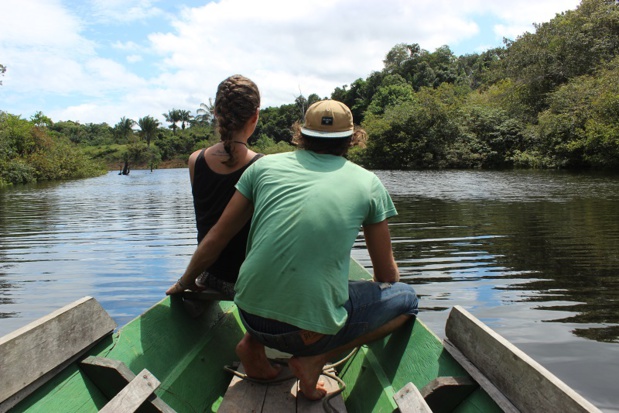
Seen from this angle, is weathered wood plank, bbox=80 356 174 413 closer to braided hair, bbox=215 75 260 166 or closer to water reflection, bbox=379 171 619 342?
braided hair, bbox=215 75 260 166

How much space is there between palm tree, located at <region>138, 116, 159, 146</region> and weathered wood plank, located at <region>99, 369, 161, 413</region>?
88.9 meters

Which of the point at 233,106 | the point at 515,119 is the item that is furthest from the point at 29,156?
the point at 233,106

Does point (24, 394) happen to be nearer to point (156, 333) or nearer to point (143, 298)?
point (156, 333)

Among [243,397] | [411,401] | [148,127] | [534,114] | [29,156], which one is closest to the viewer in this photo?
[411,401]

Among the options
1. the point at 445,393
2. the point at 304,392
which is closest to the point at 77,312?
the point at 304,392

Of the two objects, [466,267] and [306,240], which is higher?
[306,240]

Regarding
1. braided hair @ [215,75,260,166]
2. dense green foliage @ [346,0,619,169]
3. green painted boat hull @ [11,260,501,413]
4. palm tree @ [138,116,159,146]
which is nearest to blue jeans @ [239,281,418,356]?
green painted boat hull @ [11,260,501,413]

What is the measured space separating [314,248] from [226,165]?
0.97m

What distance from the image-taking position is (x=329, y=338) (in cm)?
207

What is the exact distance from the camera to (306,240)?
6.28 ft

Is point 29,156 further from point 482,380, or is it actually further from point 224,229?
point 482,380

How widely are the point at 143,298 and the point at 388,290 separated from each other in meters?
4.03

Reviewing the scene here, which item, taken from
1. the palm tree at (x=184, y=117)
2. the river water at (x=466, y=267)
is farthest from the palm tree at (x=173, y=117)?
the river water at (x=466, y=267)

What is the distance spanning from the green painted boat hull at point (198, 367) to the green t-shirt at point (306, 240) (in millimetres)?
533
